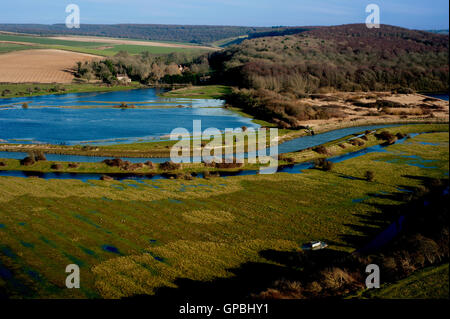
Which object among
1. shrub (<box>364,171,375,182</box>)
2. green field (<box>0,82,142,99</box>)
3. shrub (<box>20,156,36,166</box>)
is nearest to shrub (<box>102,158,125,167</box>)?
shrub (<box>20,156,36,166</box>)

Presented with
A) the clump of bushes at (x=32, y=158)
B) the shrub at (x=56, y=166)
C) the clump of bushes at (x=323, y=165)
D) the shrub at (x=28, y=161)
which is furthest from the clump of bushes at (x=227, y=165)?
the shrub at (x=28, y=161)

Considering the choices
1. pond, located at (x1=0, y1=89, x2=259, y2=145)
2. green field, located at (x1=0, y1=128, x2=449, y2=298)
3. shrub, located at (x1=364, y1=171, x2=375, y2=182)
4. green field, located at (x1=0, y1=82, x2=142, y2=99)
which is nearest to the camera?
green field, located at (x1=0, y1=128, x2=449, y2=298)

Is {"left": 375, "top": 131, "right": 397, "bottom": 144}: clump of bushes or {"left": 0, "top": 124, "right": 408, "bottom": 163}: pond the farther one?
{"left": 375, "top": 131, "right": 397, "bottom": 144}: clump of bushes

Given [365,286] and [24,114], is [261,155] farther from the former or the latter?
[24,114]

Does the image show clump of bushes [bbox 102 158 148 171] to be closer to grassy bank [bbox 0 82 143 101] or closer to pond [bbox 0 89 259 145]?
pond [bbox 0 89 259 145]

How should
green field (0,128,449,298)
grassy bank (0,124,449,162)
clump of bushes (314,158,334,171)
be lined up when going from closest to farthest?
green field (0,128,449,298)
clump of bushes (314,158,334,171)
grassy bank (0,124,449,162)
